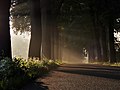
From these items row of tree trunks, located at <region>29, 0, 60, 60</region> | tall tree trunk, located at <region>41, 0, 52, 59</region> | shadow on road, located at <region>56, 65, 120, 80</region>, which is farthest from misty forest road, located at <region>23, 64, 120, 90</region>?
tall tree trunk, located at <region>41, 0, 52, 59</region>

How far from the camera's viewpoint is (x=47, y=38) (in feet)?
109

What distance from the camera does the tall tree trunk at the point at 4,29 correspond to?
16.0m

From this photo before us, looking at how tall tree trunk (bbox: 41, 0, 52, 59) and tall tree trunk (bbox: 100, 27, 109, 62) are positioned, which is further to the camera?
tall tree trunk (bbox: 100, 27, 109, 62)

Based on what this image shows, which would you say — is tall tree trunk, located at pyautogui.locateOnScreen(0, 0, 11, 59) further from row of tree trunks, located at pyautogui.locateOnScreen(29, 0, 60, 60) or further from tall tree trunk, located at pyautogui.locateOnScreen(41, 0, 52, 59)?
tall tree trunk, located at pyautogui.locateOnScreen(41, 0, 52, 59)

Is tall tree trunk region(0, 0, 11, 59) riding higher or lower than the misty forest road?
higher

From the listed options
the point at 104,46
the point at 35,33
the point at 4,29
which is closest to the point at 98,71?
the point at 4,29

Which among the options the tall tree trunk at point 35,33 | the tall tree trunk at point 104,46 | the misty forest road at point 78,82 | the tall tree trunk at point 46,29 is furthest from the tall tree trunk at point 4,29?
the tall tree trunk at point 104,46

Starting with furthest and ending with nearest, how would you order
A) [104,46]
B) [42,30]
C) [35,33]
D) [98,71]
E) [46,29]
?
[104,46], [42,30], [46,29], [35,33], [98,71]

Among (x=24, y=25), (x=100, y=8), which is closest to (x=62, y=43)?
(x=24, y=25)

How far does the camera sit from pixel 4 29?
A: 16125mm

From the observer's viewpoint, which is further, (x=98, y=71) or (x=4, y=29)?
(x=98, y=71)

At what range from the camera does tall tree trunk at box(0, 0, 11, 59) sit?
16.0 metres

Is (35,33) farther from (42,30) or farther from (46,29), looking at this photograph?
(42,30)

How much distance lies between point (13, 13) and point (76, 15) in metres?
7.89
